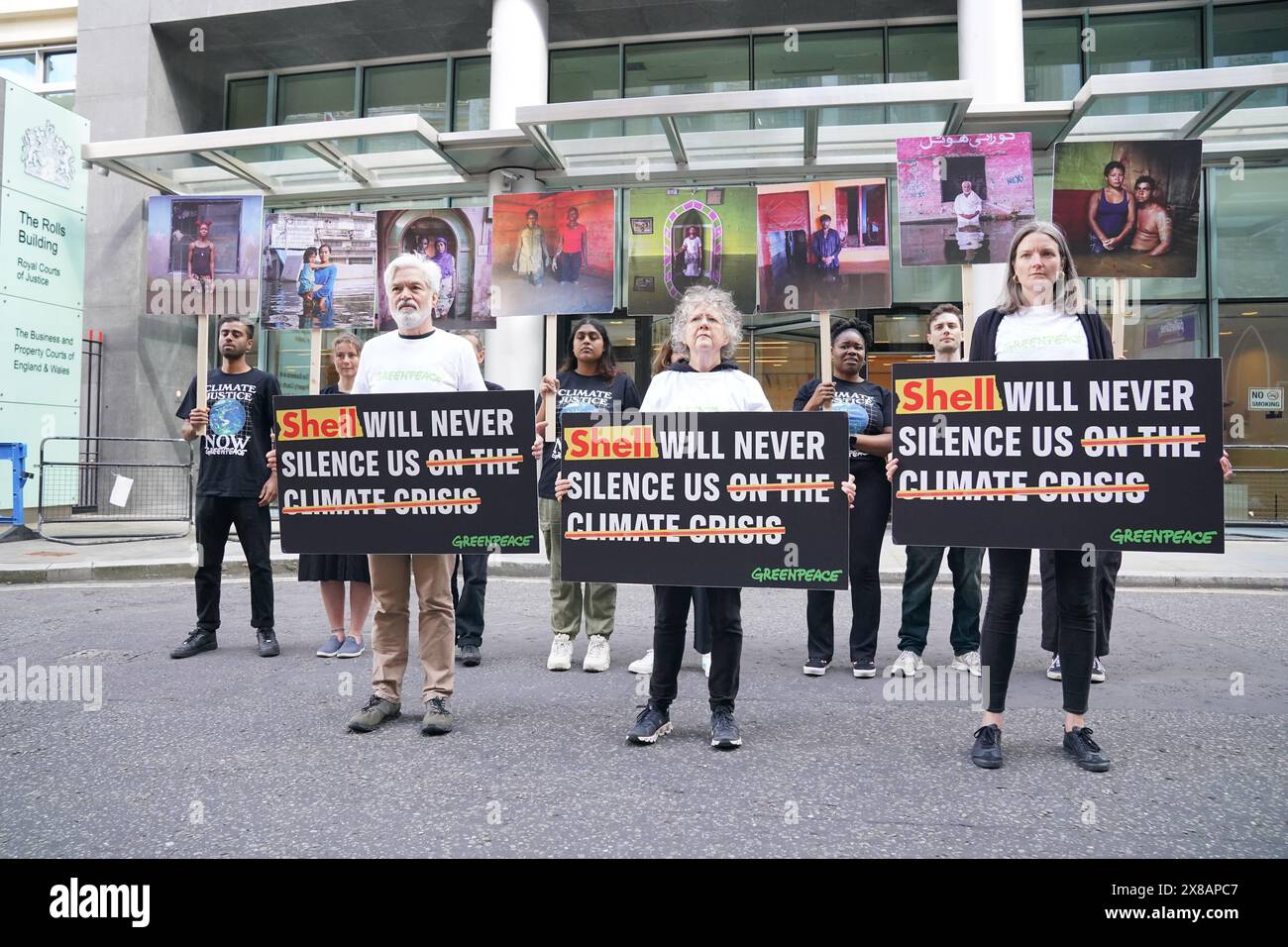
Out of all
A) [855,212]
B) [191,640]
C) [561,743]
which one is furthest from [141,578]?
[855,212]

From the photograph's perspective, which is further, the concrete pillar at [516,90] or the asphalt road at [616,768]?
the concrete pillar at [516,90]

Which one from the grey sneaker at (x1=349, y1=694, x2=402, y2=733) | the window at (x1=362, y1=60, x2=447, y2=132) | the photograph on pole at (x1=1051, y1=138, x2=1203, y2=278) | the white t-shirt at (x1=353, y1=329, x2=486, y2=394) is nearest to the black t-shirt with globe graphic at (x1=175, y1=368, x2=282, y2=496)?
Result: the white t-shirt at (x1=353, y1=329, x2=486, y2=394)

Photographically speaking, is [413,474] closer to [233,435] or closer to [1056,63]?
[233,435]

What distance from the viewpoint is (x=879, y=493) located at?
5.06m

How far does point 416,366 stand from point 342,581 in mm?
2053

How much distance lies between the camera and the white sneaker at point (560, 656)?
5059 millimetres

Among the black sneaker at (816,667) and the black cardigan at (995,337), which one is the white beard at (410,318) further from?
the black sneaker at (816,667)

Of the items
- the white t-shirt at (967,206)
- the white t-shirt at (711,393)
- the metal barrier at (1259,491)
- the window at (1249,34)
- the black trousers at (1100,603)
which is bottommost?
the black trousers at (1100,603)

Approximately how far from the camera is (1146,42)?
13195 mm

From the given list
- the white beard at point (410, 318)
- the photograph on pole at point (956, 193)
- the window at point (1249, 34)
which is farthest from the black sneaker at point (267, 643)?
the window at point (1249, 34)

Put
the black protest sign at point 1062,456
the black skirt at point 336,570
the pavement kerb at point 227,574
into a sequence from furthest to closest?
1. the pavement kerb at point 227,574
2. the black skirt at point 336,570
3. the black protest sign at point 1062,456

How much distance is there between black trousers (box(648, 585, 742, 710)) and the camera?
145 inches

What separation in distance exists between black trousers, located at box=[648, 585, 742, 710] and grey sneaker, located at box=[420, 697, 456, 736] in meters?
0.94
